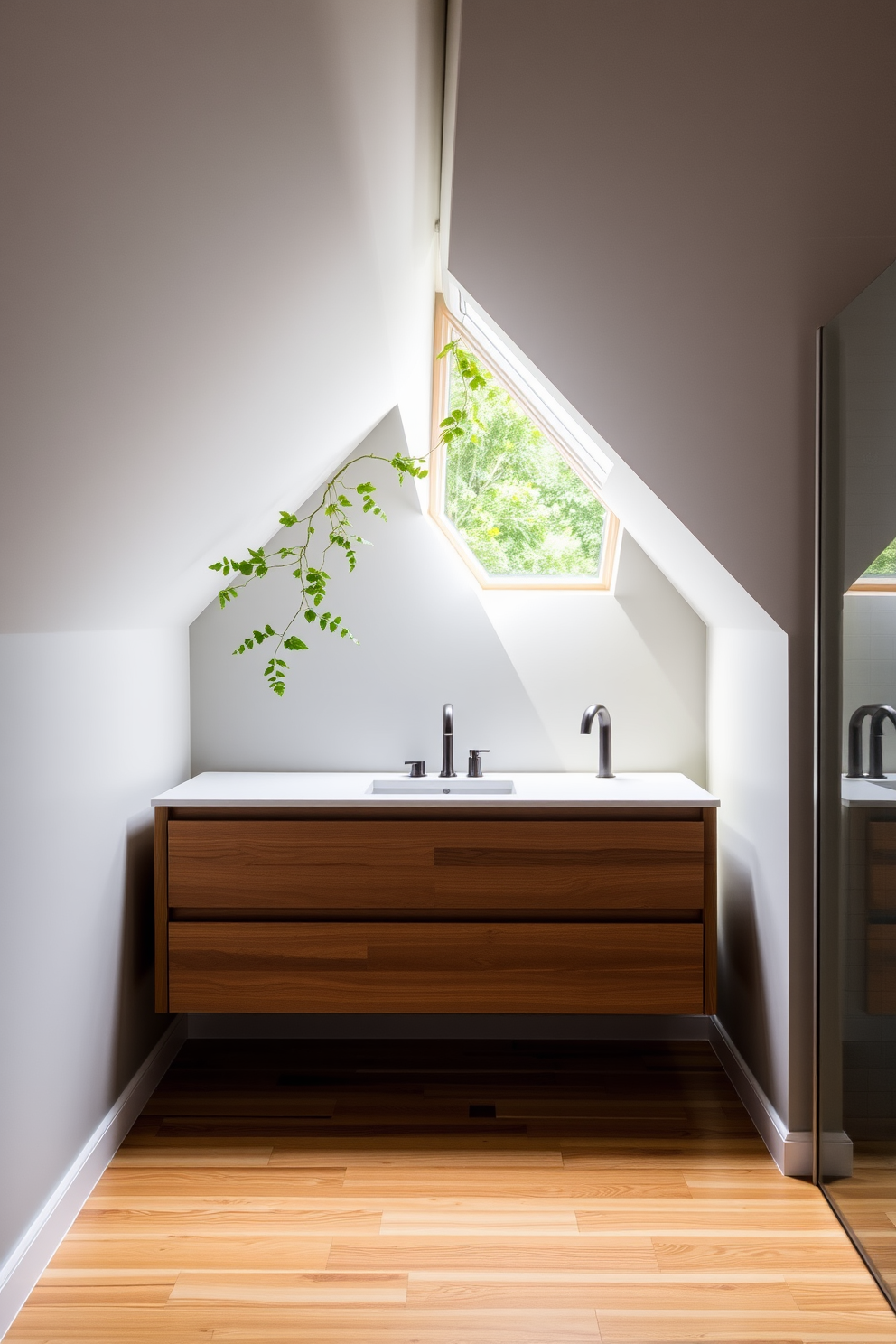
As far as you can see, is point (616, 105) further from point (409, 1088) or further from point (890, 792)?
point (409, 1088)

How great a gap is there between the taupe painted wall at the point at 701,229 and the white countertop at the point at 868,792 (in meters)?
0.20

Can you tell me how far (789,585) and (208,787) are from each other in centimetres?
175

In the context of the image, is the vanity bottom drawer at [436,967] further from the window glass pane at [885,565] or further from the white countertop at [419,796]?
the window glass pane at [885,565]

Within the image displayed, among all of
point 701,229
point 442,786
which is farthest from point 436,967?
point 701,229

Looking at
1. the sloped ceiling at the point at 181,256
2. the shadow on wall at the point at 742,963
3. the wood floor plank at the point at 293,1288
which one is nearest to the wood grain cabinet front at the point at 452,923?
the shadow on wall at the point at 742,963

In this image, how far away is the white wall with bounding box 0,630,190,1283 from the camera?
195 cm

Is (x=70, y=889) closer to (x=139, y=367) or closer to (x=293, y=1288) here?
(x=293, y=1288)

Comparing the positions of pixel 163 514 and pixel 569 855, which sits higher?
pixel 163 514

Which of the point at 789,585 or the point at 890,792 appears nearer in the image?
the point at 890,792

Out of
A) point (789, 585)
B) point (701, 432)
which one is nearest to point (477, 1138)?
point (789, 585)

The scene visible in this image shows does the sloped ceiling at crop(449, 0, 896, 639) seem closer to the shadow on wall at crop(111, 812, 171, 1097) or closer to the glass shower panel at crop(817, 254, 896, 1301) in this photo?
the glass shower panel at crop(817, 254, 896, 1301)

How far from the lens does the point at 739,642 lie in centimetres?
284

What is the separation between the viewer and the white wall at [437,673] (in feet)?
10.9

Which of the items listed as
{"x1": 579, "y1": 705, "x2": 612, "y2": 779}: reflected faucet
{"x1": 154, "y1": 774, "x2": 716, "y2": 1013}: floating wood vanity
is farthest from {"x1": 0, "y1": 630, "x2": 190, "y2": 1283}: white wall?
{"x1": 579, "y1": 705, "x2": 612, "y2": 779}: reflected faucet
